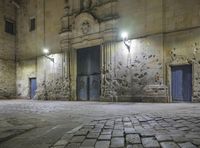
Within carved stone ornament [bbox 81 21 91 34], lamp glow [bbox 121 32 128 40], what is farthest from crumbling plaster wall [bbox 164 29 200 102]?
carved stone ornament [bbox 81 21 91 34]

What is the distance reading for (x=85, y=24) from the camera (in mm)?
12516

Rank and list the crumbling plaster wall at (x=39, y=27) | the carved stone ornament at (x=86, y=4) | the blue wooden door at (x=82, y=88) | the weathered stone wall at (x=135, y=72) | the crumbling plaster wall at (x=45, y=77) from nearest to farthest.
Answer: the weathered stone wall at (x=135, y=72)
the carved stone ornament at (x=86, y=4)
the blue wooden door at (x=82, y=88)
the crumbling plaster wall at (x=45, y=77)
the crumbling plaster wall at (x=39, y=27)

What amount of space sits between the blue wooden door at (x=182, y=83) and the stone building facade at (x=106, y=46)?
203 mm

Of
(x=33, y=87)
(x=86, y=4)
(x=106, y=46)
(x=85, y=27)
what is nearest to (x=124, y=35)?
(x=106, y=46)

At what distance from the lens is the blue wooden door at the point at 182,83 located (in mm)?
9312

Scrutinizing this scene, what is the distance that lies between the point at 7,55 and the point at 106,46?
881 centimetres

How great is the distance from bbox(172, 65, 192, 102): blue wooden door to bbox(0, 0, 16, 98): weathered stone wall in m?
12.2

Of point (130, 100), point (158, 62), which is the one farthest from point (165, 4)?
point (130, 100)

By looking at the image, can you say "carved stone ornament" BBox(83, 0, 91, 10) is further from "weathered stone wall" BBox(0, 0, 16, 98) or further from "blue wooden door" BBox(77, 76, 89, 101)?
"weathered stone wall" BBox(0, 0, 16, 98)

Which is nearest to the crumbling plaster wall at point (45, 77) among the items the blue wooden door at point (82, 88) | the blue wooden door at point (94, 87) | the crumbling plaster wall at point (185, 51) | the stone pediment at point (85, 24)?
the blue wooden door at point (82, 88)

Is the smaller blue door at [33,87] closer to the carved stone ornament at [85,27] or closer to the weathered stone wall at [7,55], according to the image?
the weathered stone wall at [7,55]

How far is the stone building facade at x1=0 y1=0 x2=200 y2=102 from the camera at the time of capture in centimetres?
949

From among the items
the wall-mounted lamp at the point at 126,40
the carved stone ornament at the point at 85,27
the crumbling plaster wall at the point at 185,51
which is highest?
the carved stone ornament at the point at 85,27

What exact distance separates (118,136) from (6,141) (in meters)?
1.54
